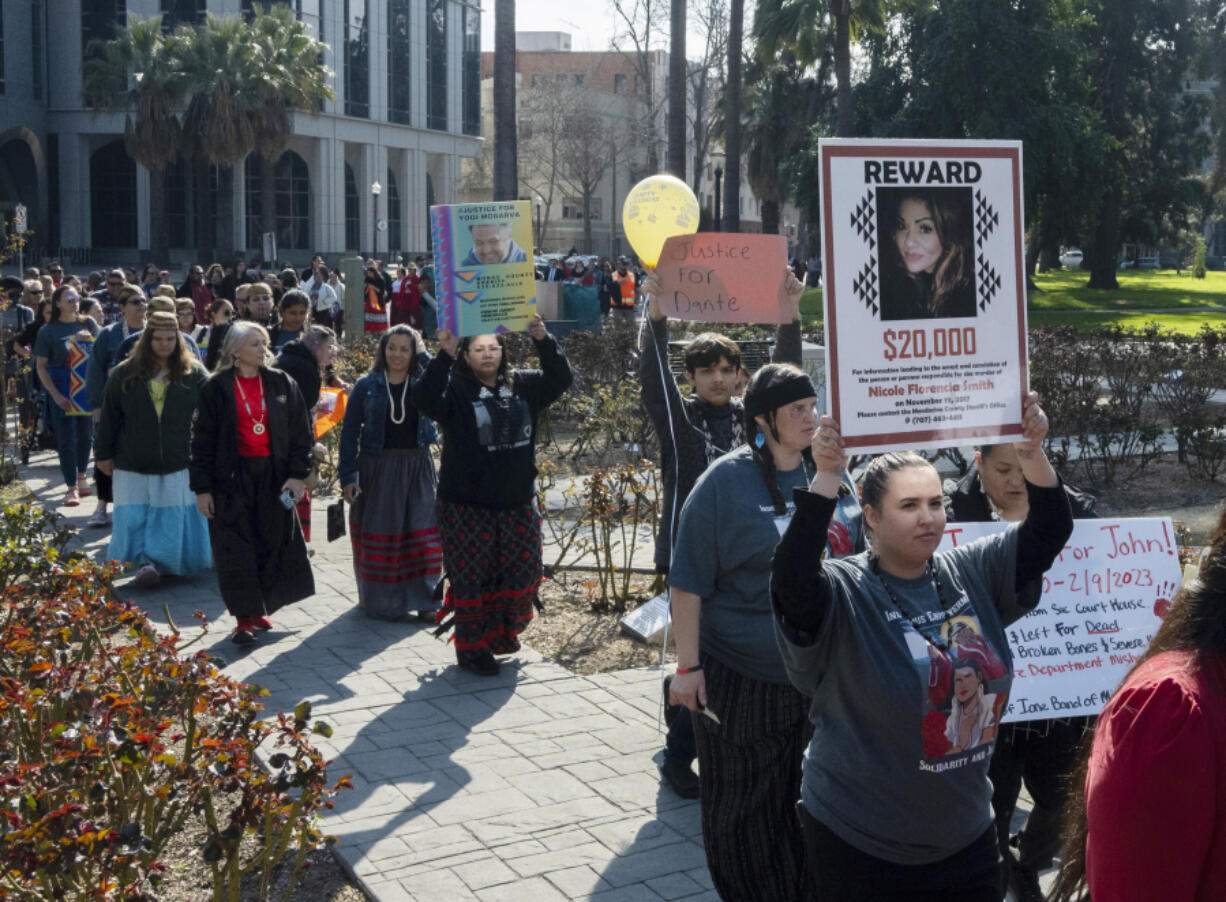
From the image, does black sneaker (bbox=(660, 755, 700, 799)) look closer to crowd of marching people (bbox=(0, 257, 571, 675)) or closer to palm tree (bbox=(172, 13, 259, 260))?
crowd of marching people (bbox=(0, 257, 571, 675))

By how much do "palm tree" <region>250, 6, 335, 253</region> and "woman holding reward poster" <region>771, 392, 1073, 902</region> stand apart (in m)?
46.2

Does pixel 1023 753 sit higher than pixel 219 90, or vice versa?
pixel 219 90

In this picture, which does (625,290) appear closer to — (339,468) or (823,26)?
(823,26)

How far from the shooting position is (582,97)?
77750 mm

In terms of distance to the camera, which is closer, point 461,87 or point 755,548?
point 755,548

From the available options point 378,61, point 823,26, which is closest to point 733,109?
point 823,26

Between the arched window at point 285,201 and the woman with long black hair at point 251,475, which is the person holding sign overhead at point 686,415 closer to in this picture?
the woman with long black hair at point 251,475

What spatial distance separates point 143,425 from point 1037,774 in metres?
6.40

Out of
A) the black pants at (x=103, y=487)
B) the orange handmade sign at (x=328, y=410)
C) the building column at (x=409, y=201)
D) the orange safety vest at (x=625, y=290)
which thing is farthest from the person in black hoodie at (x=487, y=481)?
the building column at (x=409, y=201)

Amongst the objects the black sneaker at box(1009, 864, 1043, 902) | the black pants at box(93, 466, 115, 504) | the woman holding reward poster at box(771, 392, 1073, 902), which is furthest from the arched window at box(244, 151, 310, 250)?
the woman holding reward poster at box(771, 392, 1073, 902)

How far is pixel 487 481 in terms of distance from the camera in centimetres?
707

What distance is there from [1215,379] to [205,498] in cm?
1061

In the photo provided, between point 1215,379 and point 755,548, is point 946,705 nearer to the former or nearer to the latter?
point 755,548

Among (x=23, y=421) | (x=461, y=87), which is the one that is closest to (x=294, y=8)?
(x=461, y=87)
